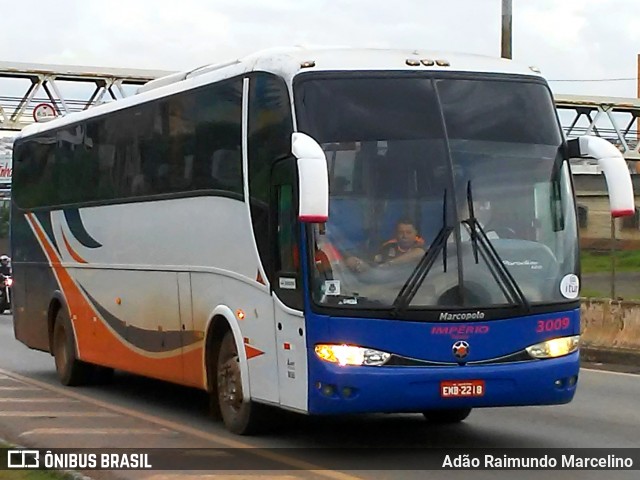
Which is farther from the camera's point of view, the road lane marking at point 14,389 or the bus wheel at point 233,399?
the road lane marking at point 14,389

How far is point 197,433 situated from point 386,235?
3141mm

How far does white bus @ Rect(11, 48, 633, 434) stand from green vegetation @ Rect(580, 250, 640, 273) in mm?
26255

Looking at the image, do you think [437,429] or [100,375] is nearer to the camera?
[437,429]

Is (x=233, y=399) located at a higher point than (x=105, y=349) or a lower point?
lower

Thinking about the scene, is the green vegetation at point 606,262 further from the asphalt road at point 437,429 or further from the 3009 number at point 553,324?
the 3009 number at point 553,324

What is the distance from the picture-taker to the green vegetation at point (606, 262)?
125 feet

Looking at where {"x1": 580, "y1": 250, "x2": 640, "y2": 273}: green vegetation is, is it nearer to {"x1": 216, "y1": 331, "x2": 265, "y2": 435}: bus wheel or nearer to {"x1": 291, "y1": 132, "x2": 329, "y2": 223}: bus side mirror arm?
{"x1": 216, "y1": 331, "x2": 265, "y2": 435}: bus wheel

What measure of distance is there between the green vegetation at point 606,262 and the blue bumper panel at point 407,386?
27.1 m

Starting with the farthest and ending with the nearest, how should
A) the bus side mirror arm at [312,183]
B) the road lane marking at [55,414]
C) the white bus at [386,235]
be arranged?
1. the road lane marking at [55,414]
2. the white bus at [386,235]
3. the bus side mirror arm at [312,183]

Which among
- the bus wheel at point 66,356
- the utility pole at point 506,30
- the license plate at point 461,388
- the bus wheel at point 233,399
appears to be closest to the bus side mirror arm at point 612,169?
the license plate at point 461,388

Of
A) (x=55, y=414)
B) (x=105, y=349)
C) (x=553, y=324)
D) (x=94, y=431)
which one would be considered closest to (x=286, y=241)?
(x=553, y=324)

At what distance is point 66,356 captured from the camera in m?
17.2

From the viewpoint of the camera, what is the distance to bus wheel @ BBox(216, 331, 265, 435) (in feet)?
38.2

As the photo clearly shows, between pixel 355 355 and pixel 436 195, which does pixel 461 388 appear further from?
pixel 436 195
